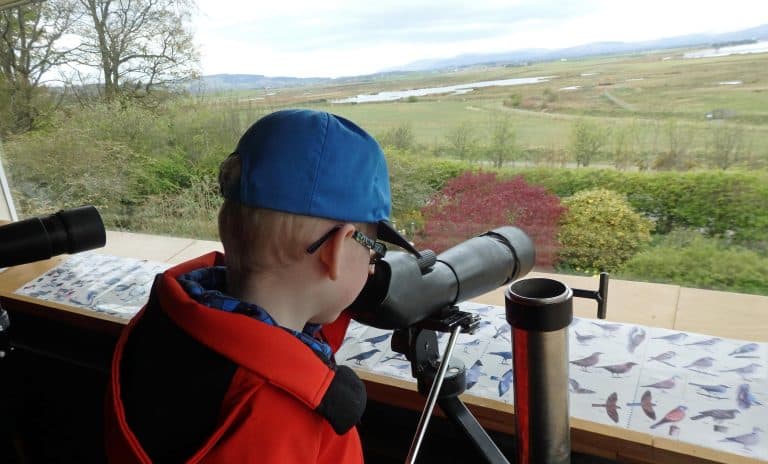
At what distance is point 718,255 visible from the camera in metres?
1.13

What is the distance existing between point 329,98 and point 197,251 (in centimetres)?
65

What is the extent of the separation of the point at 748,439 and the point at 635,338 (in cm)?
31

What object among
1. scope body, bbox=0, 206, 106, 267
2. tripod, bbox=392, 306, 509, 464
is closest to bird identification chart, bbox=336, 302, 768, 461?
tripod, bbox=392, 306, 509, 464

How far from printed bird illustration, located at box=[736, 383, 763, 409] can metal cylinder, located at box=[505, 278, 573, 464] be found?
46 centimetres

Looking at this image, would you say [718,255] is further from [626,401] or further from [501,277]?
[501,277]

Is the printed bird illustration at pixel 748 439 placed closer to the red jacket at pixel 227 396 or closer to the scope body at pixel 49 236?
the red jacket at pixel 227 396

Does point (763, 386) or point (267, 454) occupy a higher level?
point (267, 454)

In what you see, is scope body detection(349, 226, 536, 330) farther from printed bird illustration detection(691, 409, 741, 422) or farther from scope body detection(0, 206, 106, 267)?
scope body detection(0, 206, 106, 267)

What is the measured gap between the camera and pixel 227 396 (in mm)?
604

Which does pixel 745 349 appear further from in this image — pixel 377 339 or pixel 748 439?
pixel 377 339

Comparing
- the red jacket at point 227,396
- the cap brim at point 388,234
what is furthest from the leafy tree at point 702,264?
the red jacket at point 227,396

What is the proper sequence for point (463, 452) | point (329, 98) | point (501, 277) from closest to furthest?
point (501, 277) → point (463, 452) → point (329, 98)

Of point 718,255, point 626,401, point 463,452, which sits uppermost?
point 718,255

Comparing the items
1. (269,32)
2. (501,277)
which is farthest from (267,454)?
(269,32)
